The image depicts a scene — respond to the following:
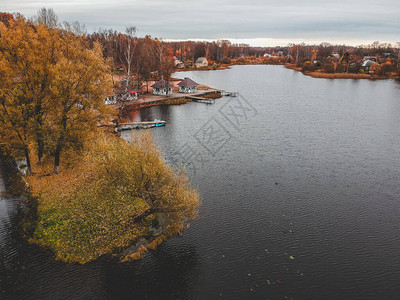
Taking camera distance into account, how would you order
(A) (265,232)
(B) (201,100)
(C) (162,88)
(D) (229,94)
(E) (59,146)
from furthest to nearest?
(D) (229,94) < (C) (162,88) < (B) (201,100) < (E) (59,146) < (A) (265,232)

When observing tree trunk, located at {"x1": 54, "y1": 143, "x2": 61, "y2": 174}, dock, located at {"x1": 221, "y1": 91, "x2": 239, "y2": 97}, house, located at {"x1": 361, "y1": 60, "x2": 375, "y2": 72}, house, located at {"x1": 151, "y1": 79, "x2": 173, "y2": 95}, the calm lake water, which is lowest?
the calm lake water

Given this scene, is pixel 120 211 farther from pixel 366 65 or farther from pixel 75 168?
pixel 366 65

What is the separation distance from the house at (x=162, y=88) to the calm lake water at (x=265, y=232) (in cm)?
3223

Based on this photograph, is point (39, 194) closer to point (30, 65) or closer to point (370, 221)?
point (30, 65)

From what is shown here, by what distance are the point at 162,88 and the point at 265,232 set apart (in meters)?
64.1

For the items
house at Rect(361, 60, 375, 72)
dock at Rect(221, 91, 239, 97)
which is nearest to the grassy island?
dock at Rect(221, 91, 239, 97)

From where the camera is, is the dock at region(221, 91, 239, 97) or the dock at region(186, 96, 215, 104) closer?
the dock at region(186, 96, 215, 104)

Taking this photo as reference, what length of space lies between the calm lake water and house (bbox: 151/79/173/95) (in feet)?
106

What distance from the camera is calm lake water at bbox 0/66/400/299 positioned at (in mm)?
19578

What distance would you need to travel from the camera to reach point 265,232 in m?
25.1

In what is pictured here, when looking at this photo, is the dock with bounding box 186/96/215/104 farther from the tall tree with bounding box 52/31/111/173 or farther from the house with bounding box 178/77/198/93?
the tall tree with bounding box 52/31/111/173

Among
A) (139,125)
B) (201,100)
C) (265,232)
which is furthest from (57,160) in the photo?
(201,100)

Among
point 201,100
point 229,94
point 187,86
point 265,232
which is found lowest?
point 265,232

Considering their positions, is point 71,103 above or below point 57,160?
above
